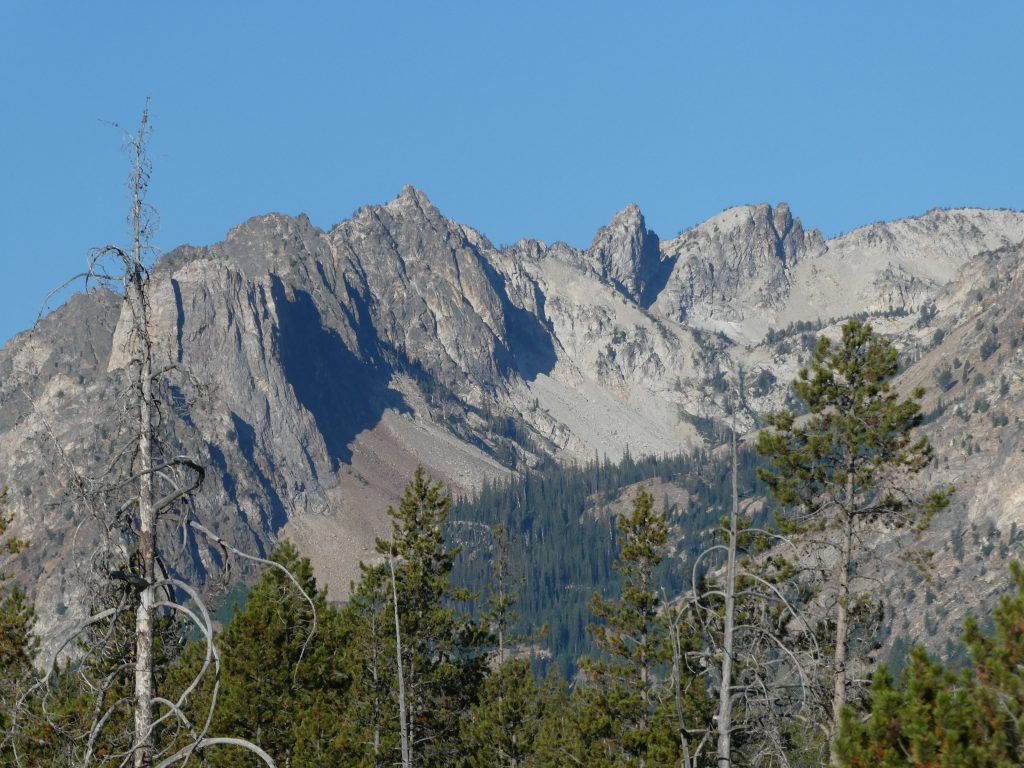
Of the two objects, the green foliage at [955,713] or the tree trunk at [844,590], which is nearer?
the green foliage at [955,713]

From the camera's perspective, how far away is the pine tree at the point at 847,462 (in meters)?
35.1

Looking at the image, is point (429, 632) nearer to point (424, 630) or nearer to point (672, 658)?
point (424, 630)

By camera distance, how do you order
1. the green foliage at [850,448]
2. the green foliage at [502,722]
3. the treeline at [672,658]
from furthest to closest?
the green foliage at [502,722] < the green foliage at [850,448] < the treeline at [672,658]

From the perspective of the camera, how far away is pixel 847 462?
36344mm

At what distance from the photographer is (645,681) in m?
44.2

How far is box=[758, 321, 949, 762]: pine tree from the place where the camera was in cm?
3509

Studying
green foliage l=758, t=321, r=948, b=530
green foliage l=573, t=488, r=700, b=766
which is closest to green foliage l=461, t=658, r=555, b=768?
green foliage l=573, t=488, r=700, b=766

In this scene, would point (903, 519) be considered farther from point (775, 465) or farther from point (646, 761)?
point (646, 761)

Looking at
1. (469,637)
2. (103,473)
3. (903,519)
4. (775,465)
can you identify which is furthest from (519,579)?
(103,473)

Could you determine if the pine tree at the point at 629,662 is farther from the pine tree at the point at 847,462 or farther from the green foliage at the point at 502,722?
the pine tree at the point at 847,462

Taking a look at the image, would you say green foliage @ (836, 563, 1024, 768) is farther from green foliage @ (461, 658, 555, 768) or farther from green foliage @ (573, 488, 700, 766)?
green foliage @ (461, 658, 555, 768)

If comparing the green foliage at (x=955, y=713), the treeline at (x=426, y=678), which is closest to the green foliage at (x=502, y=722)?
the treeline at (x=426, y=678)

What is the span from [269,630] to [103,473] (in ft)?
113

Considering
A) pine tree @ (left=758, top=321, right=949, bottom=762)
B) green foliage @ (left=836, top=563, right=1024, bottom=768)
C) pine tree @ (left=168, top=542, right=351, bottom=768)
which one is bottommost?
green foliage @ (left=836, top=563, right=1024, bottom=768)
